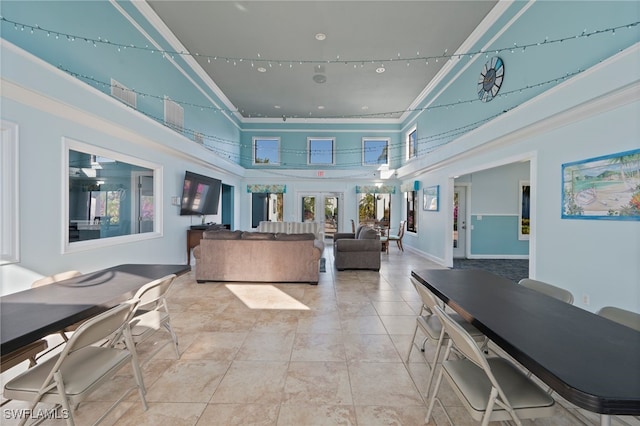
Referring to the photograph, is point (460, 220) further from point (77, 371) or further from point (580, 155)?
point (77, 371)

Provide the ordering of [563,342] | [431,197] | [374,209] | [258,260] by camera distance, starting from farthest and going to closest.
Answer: [374,209] < [431,197] < [258,260] < [563,342]

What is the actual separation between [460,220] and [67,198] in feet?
27.8

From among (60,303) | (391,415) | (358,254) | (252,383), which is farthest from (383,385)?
(358,254)

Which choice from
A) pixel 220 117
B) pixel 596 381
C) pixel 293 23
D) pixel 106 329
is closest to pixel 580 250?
pixel 596 381

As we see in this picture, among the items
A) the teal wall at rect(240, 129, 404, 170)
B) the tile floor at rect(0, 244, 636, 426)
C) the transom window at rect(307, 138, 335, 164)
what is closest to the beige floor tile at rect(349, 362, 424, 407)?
the tile floor at rect(0, 244, 636, 426)

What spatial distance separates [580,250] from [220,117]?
8.84 metres

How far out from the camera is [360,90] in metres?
7.57

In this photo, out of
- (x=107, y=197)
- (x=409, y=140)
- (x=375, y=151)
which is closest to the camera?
(x=107, y=197)

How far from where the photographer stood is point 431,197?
741 cm

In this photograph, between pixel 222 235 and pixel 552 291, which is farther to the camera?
pixel 222 235

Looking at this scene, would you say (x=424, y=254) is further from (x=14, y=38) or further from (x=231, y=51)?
(x=14, y=38)

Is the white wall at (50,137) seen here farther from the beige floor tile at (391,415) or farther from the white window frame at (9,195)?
the beige floor tile at (391,415)

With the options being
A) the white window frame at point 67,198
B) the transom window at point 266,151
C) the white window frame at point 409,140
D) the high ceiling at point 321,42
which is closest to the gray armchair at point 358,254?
the white window frame at point 67,198

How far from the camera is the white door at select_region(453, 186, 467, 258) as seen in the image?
24.9 feet
